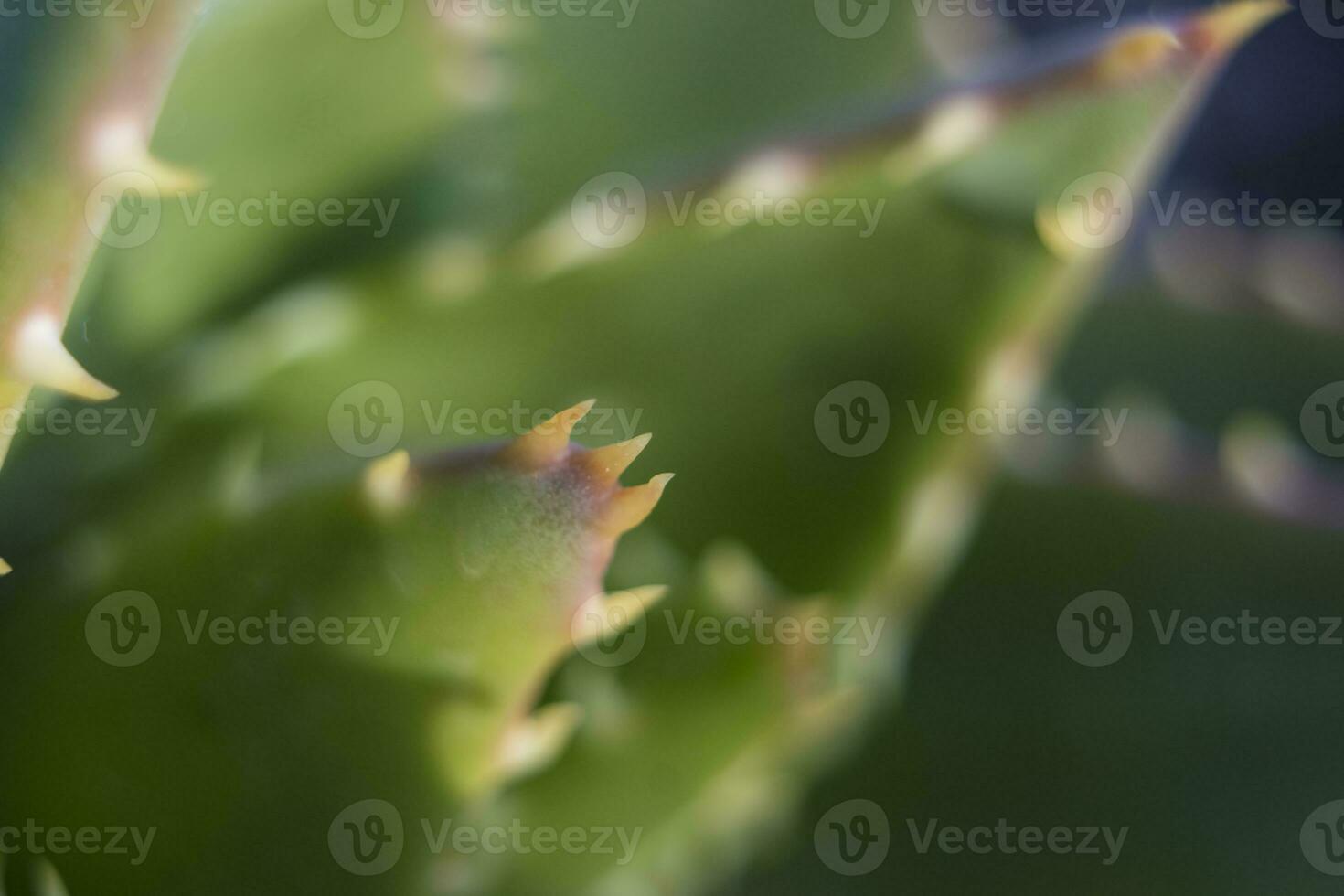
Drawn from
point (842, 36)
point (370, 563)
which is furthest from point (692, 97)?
point (370, 563)

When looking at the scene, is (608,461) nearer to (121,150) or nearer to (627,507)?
(627,507)

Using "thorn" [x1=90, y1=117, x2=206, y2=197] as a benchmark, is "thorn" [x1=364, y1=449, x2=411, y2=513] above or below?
below

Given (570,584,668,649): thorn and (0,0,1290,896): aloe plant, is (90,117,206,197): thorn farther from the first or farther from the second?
(570,584,668,649): thorn

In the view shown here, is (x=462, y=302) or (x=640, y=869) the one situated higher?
(x=462, y=302)

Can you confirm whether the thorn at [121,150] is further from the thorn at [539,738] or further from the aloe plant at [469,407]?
the thorn at [539,738]

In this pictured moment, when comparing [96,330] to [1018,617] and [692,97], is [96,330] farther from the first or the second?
[1018,617]

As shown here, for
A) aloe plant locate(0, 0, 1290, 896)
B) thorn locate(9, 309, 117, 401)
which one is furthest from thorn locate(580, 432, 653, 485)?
thorn locate(9, 309, 117, 401)

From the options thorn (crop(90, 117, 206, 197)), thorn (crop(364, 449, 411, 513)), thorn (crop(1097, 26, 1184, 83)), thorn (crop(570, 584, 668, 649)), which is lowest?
thorn (crop(570, 584, 668, 649))

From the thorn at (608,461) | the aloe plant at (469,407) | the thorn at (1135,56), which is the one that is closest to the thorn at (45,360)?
the aloe plant at (469,407)
